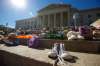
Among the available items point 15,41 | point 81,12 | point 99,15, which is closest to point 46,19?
point 81,12

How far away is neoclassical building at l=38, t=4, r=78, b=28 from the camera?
32094mm

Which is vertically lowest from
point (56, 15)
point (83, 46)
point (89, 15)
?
point (83, 46)

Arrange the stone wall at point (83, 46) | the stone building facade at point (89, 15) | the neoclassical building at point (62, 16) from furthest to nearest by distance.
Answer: the neoclassical building at point (62, 16) < the stone building facade at point (89, 15) < the stone wall at point (83, 46)

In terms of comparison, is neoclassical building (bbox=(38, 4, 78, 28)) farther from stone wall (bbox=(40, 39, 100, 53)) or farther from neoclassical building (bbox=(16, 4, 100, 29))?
stone wall (bbox=(40, 39, 100, 53))

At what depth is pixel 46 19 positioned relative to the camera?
1523 inches

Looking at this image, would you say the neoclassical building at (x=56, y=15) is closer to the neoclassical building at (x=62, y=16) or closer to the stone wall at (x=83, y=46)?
the neoclassical building at (x=62, y=16)

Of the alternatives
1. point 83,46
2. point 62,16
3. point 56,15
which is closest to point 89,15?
point 62,16

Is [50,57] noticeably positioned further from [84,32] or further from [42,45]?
[42,45]

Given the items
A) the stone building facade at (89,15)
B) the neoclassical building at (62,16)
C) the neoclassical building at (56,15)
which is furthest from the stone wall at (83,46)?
the stone building facade at (89,15)

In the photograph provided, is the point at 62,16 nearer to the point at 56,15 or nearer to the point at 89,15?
the point at 56,15

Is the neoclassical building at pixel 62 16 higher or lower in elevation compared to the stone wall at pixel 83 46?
higher

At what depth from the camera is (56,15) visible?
36.0 metres

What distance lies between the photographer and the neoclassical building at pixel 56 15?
3209cm

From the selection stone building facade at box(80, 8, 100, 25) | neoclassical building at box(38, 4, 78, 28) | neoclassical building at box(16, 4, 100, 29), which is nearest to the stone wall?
neoclassical building at box(16, 4, 100, 29)
